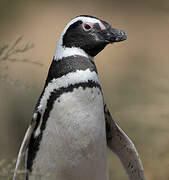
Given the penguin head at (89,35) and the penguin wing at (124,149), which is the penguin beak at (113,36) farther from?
the penguin wing at (124,149)

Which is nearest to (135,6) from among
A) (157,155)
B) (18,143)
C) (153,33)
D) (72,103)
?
(153,33)

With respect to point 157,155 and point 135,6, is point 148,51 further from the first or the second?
Result: point 157,155

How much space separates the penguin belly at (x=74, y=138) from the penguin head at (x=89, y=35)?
0.13 meters

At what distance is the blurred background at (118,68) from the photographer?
8.92 feet

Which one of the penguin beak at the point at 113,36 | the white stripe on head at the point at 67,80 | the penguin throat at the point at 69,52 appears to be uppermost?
the penguin beak at the point at 113,36

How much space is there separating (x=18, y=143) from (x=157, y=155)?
797 mm

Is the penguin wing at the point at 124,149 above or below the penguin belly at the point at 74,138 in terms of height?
below

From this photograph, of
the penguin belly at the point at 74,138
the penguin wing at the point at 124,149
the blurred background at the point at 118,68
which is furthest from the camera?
the blurred background at the point at 118,68

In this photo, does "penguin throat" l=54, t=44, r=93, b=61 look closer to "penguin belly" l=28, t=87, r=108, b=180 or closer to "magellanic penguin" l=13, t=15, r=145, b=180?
"magellanic penguin" l=13, t=15, r=145, b=180

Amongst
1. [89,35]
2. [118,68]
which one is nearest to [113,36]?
[89,35]

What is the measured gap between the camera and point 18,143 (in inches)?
104

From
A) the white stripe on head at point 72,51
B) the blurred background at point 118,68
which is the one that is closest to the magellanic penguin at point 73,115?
the white stripe on head at point 72,51

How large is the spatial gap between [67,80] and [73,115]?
95 mm

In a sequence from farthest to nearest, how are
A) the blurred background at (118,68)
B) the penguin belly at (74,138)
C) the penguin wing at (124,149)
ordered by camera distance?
the blurred background at (118,68), the penguin wing at (124,149), the penguin belly at (74,138)
